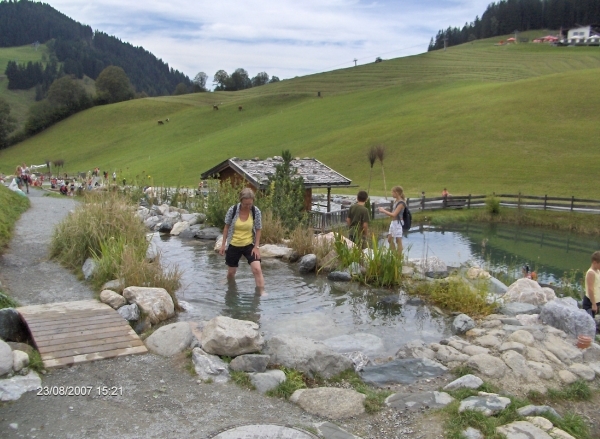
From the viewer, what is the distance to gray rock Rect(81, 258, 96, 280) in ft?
32.2

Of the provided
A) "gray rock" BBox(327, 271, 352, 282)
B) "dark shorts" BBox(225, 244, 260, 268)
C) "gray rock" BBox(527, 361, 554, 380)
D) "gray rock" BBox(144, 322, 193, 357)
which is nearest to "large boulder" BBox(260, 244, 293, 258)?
"gray rock" BBox(327, 271, 352, 282)

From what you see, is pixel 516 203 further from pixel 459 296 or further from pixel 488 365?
pixel 488 365

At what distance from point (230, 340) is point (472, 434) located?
117 inches

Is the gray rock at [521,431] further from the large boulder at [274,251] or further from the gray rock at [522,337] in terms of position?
the large boulder at [274,251]

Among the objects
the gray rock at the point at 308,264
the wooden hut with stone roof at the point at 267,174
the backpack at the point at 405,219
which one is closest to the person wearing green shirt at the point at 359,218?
the backpack at the point at 405,219

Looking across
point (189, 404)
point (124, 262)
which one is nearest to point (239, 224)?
point (124, 262)

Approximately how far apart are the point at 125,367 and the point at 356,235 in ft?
25.3

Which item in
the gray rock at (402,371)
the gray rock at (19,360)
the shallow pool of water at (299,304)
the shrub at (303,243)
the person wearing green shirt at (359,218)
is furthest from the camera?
the shrub at (303,243)

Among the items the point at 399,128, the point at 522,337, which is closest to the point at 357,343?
the point at 522,337

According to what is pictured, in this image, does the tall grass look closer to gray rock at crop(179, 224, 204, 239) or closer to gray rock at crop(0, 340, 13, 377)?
gray rock at crop(0, 340, 13, 377)

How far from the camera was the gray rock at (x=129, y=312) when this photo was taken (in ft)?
25.6

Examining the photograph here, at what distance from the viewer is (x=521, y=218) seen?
3281 centimetres

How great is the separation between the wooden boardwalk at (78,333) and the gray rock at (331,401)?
221cm

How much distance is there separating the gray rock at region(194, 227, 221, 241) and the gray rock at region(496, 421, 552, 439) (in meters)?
12.1
